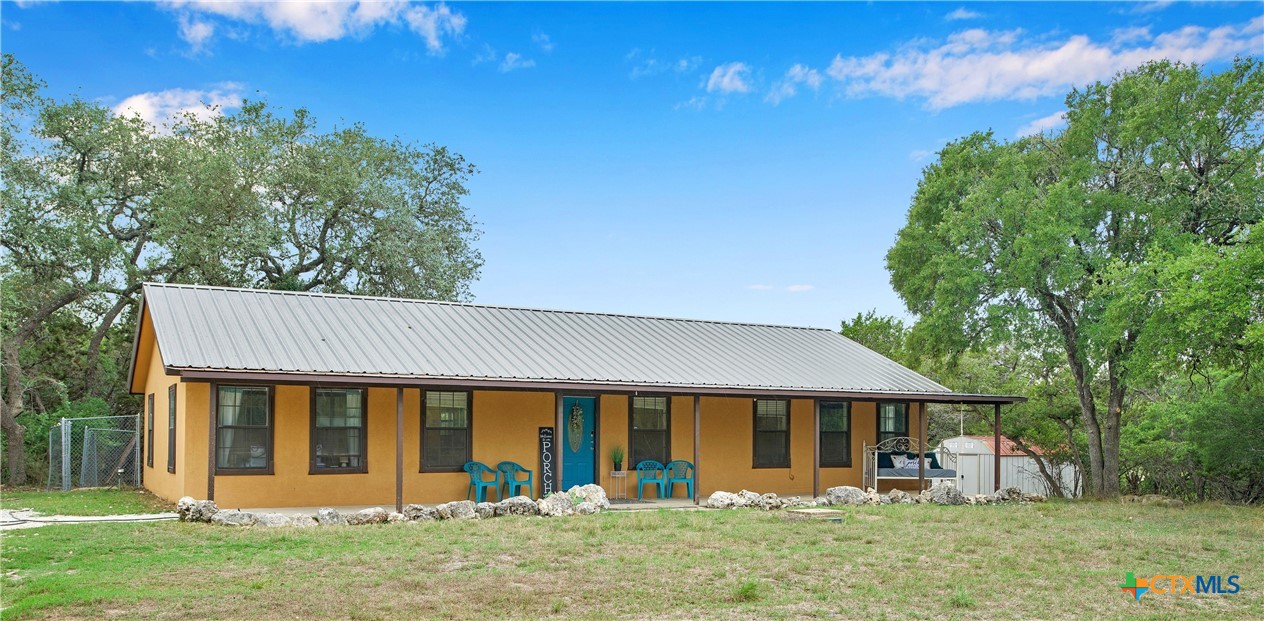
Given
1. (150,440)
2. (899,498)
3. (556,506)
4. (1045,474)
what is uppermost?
(150,440)

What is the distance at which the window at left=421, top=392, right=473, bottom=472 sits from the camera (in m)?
15.9

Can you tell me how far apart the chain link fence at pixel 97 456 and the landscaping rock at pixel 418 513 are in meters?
8.34

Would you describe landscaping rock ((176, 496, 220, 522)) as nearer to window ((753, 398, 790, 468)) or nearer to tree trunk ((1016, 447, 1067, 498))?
window ((753, 398, 790, 468))

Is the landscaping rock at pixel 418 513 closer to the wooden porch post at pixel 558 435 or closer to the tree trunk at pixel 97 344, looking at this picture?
the wooden porch post at pixel 558 435

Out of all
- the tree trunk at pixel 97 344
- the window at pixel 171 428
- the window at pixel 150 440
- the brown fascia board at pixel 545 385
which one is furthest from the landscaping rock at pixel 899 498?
the tree trunk at pixel 97 344

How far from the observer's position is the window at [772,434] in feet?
62.3

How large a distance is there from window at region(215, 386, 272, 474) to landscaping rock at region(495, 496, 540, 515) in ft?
11.6

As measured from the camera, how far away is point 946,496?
1736 centimetres

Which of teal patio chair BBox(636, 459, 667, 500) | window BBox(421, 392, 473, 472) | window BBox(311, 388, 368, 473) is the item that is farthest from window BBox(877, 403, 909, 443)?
window BBox(311, 388, 368, 473)

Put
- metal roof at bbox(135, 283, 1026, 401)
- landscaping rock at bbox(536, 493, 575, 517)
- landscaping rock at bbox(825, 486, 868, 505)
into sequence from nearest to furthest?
landscaping rock at bbox(536, 493, 575, 517)
metal roof at bbox(135, 283, 1026, 401)
landscaping rock at bbox(825, 486, 868, 505)

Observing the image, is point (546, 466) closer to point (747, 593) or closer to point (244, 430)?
point (244, 430)

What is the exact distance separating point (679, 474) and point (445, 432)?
4.34m

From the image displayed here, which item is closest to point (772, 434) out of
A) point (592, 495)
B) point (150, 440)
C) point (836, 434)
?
point (836, 434)

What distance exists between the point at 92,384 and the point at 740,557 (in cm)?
2054
